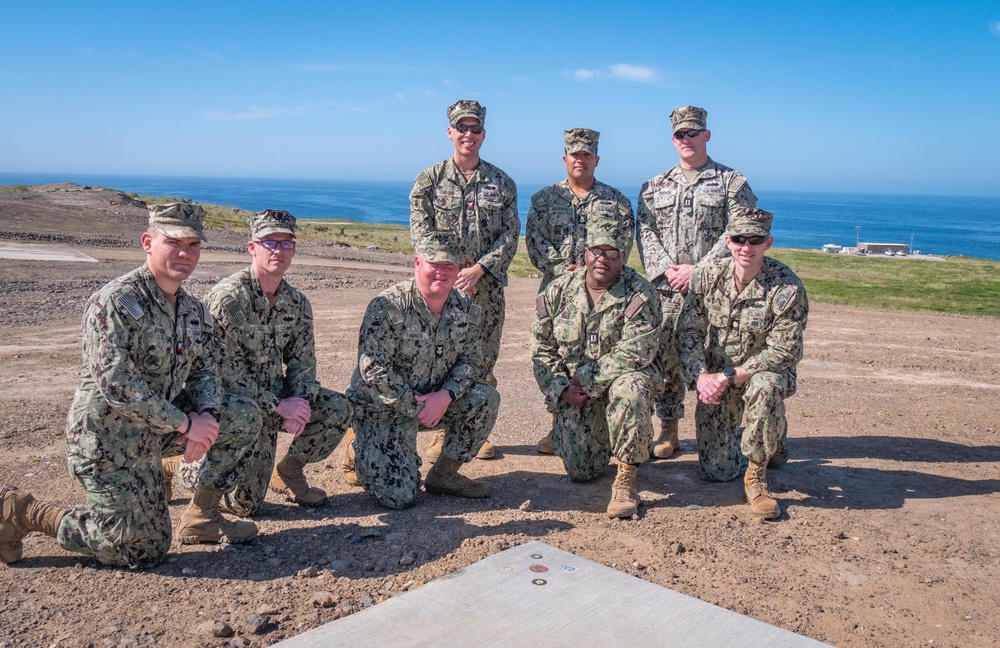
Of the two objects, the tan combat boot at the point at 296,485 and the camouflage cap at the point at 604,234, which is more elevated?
the camouflage cap at the point at 604,234

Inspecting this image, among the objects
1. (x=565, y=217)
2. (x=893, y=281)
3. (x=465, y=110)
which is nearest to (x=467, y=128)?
Result: (x=465, y=110)

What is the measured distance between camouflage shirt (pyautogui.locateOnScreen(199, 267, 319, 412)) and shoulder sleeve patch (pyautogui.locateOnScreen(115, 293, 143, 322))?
27.7 inches

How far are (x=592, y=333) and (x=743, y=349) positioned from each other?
94 centimetres

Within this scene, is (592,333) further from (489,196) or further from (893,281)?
(893,281)

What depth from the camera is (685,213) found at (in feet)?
19.2

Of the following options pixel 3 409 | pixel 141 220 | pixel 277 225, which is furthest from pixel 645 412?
pixel 141 220

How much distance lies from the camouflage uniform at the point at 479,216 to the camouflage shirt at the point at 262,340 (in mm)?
1450

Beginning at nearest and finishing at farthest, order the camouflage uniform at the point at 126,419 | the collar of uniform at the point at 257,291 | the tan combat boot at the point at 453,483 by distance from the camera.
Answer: the camouflage uniform at the point at 126,419 → the collar of uniform at the point at 257,291 → the tan combat boot at the point at 453,483

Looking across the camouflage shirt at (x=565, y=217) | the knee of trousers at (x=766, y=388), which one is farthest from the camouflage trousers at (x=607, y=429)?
the camouflage shirt at (x=565, y=217)

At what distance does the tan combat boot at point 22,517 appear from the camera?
3.76 m

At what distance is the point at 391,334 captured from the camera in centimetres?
485

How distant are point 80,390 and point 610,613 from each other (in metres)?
2.48

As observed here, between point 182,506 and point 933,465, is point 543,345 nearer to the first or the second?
point 182,506

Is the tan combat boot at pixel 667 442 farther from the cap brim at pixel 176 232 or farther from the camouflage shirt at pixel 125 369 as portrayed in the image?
the cap brim at pixel 176 232
